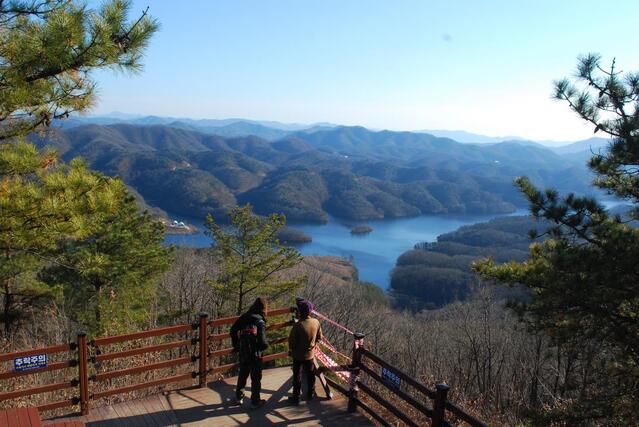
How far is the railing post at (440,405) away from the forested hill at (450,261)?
189 ft

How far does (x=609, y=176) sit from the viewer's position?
24.6ft

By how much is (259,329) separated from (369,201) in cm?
16640

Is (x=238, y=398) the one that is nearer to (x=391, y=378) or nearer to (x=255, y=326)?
(x=255, y=326)

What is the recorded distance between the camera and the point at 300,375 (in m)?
6.79

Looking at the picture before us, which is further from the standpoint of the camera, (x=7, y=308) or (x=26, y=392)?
(x=7, y=308)

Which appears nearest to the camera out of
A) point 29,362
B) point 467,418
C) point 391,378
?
point 467,418

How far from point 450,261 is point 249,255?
82.1m

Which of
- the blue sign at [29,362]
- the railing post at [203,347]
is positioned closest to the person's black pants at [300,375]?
the railing post at [203,347]

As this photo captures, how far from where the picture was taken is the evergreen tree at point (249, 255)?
16.3 metres

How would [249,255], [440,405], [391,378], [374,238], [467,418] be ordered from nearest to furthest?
1. [467,418]
2. [440,405]
3. [391,378]
4. [249,255]
5. [374,238]

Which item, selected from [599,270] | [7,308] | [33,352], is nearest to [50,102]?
[33,352]

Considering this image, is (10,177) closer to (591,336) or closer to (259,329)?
(259,329)

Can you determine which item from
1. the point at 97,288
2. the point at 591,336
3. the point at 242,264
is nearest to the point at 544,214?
the point at 591,336

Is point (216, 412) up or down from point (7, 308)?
up
